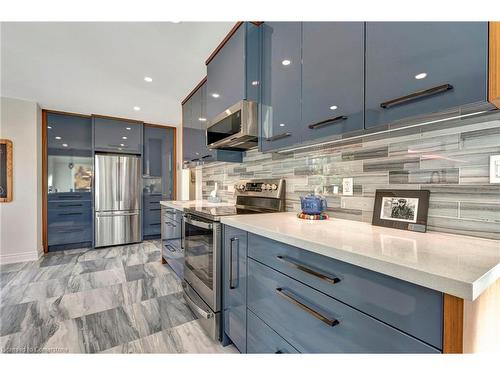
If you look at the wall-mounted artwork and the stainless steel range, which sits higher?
the wall-mounted artwork

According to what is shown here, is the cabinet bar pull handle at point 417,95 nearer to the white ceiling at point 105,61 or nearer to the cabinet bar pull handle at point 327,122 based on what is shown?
the cabinet bar pull handle at point 327,122

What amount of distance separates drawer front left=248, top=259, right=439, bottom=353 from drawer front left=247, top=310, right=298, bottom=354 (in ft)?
0.10

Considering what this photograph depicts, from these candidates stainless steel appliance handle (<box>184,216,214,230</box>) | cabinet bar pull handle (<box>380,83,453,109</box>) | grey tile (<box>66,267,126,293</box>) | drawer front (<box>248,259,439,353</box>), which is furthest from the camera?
grey tile (<box>66,267,126,293</box>)

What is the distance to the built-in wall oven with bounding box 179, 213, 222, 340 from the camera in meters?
1.48

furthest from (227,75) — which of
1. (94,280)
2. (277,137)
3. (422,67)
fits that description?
(94,280)

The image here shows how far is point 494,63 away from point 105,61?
2.89 meters

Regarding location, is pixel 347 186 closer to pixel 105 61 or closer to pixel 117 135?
pixel 105 61

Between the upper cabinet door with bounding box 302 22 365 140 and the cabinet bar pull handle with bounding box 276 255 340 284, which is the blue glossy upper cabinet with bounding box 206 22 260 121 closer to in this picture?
the upper cabinet door with bounding box 302 22 365 140

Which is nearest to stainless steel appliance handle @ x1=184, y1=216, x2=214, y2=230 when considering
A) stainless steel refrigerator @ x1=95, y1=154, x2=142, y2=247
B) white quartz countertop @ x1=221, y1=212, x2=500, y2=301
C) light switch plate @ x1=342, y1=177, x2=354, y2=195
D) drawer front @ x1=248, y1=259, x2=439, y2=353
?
drawer front @ x1=248, y1=259, x2=439, y2=353

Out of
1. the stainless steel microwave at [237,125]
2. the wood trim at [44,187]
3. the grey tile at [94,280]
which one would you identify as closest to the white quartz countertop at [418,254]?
the stainless steel microwave at [237,125]

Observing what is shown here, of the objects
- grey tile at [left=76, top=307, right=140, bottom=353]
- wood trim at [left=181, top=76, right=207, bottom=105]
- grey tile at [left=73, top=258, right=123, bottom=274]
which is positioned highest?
wood trim at [left=181, top=76, right=207, bottom=105]

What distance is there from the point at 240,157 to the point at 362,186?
4.70ft

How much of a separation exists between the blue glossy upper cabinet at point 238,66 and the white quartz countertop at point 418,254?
1.19 m
